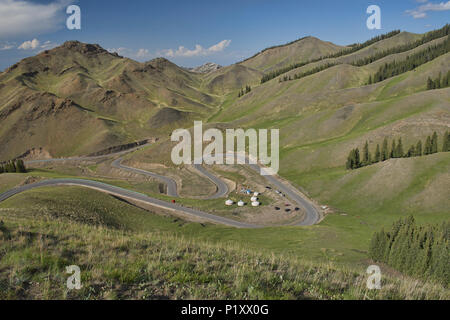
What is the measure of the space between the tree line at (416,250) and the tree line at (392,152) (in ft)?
204

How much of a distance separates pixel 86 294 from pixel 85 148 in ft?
642

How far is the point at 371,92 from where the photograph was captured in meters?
177

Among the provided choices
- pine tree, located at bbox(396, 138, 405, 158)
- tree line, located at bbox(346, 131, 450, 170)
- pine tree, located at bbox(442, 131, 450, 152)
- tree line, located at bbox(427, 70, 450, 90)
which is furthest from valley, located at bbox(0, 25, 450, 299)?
tree line, located at bbox(427, 70, 450, 90)

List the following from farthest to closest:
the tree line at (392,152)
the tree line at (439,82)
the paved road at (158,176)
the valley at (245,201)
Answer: the tree line at (439,82) → the paved road at (158,176) → the tree line at (392,152) → the valley at (245,201)

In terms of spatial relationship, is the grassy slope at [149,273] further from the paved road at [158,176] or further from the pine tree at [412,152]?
the pine tree at [412,152]

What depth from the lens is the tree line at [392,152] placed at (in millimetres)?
90650

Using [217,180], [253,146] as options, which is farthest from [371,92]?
[217,180]

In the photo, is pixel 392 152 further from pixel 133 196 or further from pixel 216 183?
pixel 133 196

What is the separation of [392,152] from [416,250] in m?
74.9

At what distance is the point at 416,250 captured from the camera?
105 ft

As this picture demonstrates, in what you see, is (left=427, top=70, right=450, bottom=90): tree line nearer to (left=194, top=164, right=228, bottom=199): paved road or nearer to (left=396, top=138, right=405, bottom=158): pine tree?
(left=396, top=138, right=405, bottom=158): pine tree

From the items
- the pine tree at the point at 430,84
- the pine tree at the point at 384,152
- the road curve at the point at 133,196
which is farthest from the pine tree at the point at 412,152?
the pine tree at the point at 430,84
